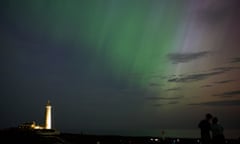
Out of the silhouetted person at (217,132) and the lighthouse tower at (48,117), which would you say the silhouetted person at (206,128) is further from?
the lighthouse tower at (48,117)

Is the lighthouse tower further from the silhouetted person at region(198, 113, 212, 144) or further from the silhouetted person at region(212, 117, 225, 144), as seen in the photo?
the silhouetted person at region(212, 117, 225, 144)

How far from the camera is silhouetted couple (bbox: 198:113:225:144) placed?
15.3 metres

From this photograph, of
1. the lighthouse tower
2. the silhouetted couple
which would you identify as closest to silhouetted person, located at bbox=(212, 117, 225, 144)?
the silhouetted couple

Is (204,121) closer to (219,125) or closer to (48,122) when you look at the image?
(219,125)

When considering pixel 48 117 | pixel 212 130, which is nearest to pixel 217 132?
pixel 212 130

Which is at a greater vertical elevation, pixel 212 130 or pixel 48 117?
pixel 48 117

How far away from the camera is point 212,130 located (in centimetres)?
1537

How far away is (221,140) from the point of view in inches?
604

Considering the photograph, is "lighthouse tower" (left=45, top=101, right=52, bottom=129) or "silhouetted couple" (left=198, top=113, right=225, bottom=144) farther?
"lighthouse tower" (left=45, top=101, right=52, bottom=129)

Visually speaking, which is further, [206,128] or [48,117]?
[48,117]

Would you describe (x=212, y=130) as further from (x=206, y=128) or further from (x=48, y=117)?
(x=48, y=117)

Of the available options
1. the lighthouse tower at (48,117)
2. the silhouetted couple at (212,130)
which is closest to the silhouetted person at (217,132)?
the silhouetted couple at (212,130)

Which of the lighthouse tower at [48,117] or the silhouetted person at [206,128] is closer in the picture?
the silhouetted person at [206,128]

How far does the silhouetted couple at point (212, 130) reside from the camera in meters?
15.3
